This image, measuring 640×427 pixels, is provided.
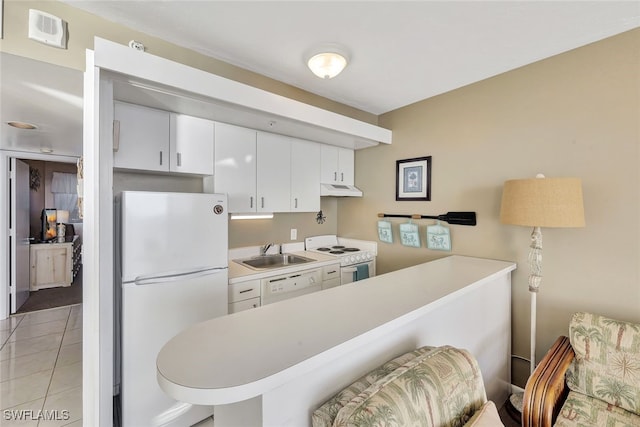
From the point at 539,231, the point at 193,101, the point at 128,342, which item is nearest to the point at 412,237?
the point at 539,231

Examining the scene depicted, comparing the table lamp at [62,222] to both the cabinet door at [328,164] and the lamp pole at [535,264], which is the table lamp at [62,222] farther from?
the lamp pole at [535,264]

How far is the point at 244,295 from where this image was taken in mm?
2115

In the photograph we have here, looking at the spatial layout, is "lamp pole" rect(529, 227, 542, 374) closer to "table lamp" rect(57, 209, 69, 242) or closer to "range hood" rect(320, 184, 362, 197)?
"range hood" rect(320, 184, 362, 197)

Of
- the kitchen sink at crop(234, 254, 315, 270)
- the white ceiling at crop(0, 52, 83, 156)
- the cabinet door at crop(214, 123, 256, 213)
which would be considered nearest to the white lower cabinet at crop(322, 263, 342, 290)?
the kitchen sink at crop(234, 254, 315, 270)

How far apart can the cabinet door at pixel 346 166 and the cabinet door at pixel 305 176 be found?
0.35 metres

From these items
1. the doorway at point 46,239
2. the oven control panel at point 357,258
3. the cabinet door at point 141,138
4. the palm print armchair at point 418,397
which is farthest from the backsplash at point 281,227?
the doorway at point 46,239

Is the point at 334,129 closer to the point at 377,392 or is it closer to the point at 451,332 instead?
the point at 451,332

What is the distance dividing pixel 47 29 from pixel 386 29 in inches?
74.3

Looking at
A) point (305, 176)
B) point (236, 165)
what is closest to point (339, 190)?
point (305, 176)

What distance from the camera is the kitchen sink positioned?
2744 millimetres

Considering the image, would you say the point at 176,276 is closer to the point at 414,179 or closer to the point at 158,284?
the point at 158,284

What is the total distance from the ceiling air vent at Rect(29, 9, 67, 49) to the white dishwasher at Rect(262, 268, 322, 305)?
6.38ft

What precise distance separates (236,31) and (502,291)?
8.52 feet

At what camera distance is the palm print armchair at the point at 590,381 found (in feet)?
4.41
